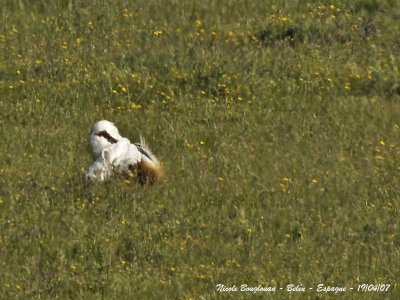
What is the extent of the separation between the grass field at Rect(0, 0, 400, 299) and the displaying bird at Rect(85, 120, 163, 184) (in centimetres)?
20

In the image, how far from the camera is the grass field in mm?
14656

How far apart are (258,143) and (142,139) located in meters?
1.56

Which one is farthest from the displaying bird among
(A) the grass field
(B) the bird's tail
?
(A) the grass field

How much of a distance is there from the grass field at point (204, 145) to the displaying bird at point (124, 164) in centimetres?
20

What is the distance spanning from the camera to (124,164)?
56.0 ft

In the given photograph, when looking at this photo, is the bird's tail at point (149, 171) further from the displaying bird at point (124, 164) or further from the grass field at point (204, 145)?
the grass field at point (204, 145)

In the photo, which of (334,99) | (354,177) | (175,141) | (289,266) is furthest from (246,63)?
(289,266)

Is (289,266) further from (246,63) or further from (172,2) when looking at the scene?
(172,2)

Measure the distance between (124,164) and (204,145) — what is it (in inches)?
67.5

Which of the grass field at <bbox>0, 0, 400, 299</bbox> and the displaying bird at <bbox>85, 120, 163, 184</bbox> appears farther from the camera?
the displaying bird at <bbox>85, 120, 163, 184</bbox>

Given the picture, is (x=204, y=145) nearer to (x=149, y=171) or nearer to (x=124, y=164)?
(x=149, y=171)

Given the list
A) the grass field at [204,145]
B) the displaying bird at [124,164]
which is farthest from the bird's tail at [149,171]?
the grass field at [204,145]

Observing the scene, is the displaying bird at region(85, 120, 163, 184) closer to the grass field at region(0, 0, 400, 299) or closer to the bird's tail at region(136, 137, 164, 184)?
the bird's tail at region(136, 137, 164, 184)

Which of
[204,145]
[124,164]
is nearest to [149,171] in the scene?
[124,164]
